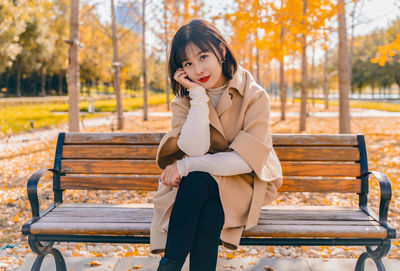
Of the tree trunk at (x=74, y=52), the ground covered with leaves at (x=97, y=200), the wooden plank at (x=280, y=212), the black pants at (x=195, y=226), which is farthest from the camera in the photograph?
the tree trunk at (x=74, y=52)

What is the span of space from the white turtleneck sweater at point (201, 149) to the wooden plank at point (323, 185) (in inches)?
30.8

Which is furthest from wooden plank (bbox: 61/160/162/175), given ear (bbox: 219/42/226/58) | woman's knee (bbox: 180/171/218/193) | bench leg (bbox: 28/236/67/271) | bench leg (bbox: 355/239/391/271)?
bench leg (bbox: 355/239/391/271)

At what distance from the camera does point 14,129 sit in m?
12.2

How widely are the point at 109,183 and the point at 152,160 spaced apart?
1.26 ft

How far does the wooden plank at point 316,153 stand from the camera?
281 cm

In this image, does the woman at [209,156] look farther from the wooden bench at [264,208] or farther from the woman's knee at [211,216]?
the wooden bench at [264,208]

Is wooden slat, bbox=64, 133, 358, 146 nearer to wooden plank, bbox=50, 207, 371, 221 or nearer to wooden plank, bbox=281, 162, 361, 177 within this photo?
wooden plank, bbox=281, 162, 361, 177

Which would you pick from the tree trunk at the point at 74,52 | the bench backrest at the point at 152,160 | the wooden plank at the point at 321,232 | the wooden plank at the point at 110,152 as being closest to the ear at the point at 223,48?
the bench backrest at the point at 152,160

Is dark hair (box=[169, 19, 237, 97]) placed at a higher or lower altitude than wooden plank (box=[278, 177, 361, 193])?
higher

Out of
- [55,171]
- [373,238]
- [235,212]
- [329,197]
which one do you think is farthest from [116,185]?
[329,197]

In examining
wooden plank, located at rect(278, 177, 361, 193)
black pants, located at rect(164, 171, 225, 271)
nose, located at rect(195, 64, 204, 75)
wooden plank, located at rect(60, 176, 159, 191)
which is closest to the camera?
black pants, located at rect(164, 171, 225, 271)

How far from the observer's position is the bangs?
2.19 m

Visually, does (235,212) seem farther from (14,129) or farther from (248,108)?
(14,129)

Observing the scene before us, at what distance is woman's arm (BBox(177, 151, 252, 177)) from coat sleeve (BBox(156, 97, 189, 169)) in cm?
19
